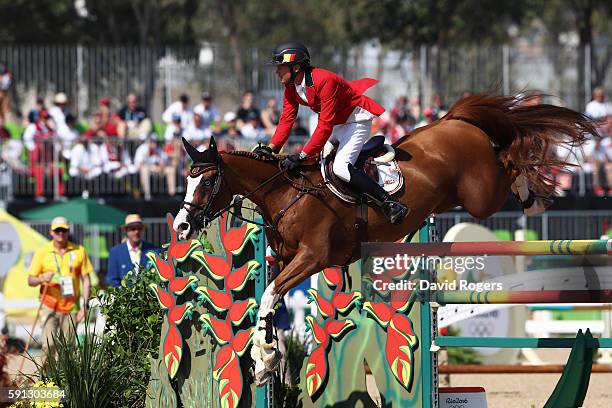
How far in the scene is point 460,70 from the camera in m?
21.5

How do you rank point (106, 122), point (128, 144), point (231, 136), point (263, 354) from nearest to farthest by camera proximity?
1. point (263, 354)
2. point (231, 136)
3. point (128, 144)
4. point (106, 122)

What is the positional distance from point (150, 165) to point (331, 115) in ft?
36.1

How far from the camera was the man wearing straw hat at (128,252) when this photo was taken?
1036cm

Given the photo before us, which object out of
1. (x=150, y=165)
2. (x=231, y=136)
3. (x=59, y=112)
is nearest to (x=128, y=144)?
(x=150, y=165)

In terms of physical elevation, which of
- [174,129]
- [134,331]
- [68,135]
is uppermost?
[174,129]

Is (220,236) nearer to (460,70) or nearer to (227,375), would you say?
(227,375)

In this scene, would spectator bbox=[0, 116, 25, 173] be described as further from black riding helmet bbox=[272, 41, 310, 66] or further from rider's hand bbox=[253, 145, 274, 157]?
black riding helmet bbox=[272, 41, 310, 66]

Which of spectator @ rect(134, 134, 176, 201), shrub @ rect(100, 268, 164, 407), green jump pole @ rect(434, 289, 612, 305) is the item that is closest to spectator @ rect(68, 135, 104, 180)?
spectator @ rect(134, 134, 176, 201)

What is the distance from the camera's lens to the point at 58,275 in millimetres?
10570

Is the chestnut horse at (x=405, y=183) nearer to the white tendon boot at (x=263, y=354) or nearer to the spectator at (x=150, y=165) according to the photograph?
the white tendon boot at (x=263, y=354)

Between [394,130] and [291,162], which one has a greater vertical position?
[394,130]

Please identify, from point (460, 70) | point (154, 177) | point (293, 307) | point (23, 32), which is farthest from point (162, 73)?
point (23, 32)

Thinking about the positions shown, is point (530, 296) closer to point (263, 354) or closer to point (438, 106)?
point (263, 354)

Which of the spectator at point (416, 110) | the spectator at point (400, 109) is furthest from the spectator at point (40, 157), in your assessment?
the spectator at point (416, 110)
